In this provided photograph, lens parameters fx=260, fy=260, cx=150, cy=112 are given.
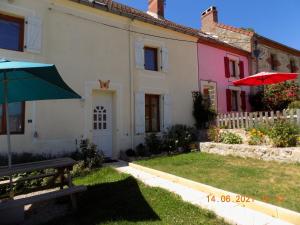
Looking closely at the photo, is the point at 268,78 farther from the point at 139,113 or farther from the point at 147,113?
the point at 139,113

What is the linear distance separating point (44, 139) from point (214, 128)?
242 inches

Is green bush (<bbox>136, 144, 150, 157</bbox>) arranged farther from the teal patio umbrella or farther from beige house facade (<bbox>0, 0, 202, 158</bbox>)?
the teal patio umbrella

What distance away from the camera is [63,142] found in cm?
793

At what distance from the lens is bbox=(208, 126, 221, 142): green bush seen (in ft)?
32.0

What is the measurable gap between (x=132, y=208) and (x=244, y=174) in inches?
119

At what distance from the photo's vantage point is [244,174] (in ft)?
19.5

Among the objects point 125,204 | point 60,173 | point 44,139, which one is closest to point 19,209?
point 60,173

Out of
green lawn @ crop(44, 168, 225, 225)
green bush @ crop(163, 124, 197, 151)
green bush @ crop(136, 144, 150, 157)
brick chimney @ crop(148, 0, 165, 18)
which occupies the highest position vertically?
brick chimney @ crop(148, 0, 165, 18)

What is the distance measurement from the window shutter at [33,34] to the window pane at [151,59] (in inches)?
164

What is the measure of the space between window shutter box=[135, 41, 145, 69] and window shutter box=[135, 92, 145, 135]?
1.10m

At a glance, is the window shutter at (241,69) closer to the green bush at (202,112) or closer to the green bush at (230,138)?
the green bush at (202,112)

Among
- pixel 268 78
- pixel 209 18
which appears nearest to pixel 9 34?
pixel 268 78

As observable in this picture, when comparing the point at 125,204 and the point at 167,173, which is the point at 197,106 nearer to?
the point at 167,173
